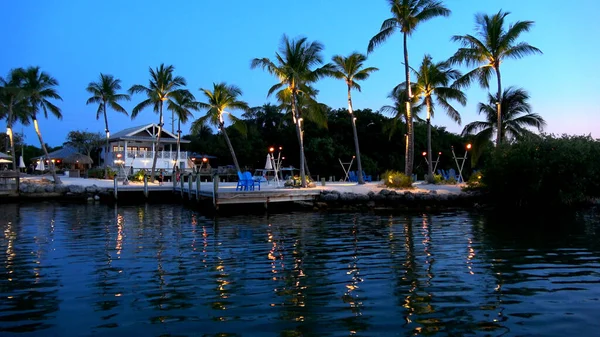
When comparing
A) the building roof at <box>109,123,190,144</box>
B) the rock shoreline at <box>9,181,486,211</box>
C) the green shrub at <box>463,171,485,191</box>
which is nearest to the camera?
the rock shoreline at <box>9,181,486,211</box>

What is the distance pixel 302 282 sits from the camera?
8477 mm

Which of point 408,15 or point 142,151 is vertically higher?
point 408,15

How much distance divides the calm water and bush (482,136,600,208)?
7.23 m

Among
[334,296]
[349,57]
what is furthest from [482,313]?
[349,57]

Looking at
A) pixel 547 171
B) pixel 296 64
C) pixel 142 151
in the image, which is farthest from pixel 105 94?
pixel 547 171

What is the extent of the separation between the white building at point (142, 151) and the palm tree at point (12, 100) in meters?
9.43

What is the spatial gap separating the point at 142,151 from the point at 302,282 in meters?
45.3

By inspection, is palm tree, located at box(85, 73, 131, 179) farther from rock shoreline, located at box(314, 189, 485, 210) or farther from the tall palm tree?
rock shoreline, located at box(314, 189, 485, 210)

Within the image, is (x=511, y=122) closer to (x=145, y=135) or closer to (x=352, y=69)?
(x=352, y=69)

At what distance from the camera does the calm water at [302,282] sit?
614 cm

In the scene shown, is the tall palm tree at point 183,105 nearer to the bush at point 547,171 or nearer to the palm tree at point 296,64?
the palm tree at point 296,64

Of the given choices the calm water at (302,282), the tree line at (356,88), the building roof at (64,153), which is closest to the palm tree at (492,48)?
the tree line at (356,88)

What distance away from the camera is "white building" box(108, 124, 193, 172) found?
48.7 m

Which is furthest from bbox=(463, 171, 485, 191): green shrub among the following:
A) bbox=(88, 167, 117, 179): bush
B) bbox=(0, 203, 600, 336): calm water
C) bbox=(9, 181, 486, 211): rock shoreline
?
bbox=(88, 167, 117, 179): bush
